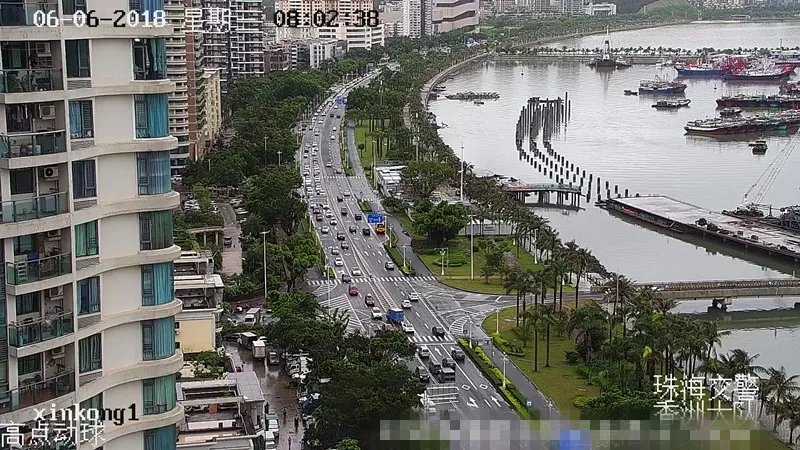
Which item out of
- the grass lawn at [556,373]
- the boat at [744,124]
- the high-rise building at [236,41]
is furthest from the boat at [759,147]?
the grass lawn at [556,373]

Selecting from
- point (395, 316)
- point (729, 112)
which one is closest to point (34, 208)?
point (395, 316)

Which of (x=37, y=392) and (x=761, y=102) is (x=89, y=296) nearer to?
(x=37, y=392)

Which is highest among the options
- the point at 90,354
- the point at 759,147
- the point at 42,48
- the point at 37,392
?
the point at 42,48

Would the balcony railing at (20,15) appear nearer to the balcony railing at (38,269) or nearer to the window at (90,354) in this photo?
the balcony railing at (38,269)

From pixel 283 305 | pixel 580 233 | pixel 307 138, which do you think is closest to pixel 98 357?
pixel 283 305

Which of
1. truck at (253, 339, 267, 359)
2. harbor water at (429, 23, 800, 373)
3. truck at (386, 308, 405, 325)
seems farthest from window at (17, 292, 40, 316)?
harbor water at (429, 23, 800, 373)

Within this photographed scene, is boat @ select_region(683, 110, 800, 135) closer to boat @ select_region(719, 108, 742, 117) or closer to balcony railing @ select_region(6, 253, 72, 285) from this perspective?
boat @ select_region(719, 108, 742, 117)

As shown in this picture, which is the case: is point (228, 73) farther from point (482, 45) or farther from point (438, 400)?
point (438, 400)
